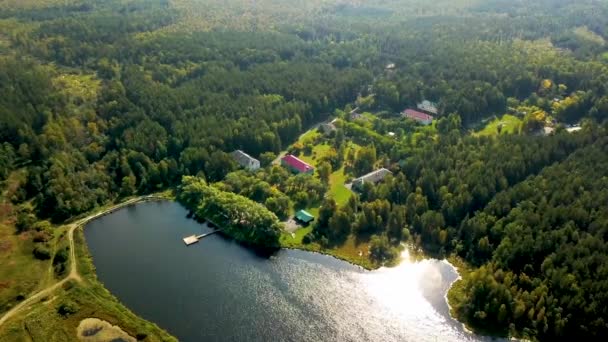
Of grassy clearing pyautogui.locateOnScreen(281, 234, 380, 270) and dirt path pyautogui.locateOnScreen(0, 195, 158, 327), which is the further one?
grassy clearing pyautogui.locateOnScreen(281, 234, 380, 270)

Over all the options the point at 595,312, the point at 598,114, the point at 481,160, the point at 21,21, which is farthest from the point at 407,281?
the point at 21,21

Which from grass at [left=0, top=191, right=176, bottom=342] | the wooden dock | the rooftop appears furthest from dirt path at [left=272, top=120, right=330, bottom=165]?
grass at [left=0, top=191, right=176, bottom=342]

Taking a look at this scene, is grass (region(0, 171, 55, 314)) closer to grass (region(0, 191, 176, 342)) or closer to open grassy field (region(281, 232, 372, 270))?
grass (region(0, 191, 176, 342))

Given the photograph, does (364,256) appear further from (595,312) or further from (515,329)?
(595,312)

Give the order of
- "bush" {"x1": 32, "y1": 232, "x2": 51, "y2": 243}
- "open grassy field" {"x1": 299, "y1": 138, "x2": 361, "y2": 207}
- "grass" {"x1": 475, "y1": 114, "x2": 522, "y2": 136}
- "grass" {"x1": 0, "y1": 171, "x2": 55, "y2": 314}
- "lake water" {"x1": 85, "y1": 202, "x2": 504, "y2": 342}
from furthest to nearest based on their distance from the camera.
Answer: "grass" {"x1": 475, "y1": 114, "x2": 522, "y2": 136} < "open grassy field" {"x1": 299, "y1": 138, "x2": 361, "y2": 207} < "bush" {"x1": 32, "y1": 232, "x2": 51, "y2": 243} < "grass" {"x1": 0, "y1": 171, "x2": 55, "y2": 314} < "lake water" {"x1": 85, "y1": 202, "x2": 504, "y2": 342}

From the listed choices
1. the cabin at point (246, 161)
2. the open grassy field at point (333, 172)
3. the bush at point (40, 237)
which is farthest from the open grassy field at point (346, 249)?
the bush at point (40, 237)

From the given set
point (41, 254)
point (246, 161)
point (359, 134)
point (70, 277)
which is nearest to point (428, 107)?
point (359, 134)

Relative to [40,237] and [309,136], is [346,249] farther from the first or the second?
[40,237]
